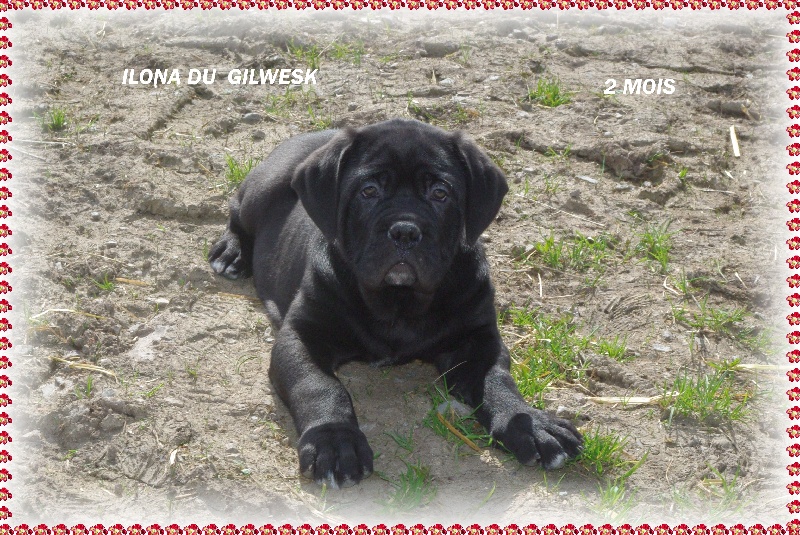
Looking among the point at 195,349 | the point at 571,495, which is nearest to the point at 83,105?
the point at 195,349

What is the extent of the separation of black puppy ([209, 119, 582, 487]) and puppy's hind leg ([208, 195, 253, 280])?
2.87ft

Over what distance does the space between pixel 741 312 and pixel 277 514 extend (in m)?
2.81

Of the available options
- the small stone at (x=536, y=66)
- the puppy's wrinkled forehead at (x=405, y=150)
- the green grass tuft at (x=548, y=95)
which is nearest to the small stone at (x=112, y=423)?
the puppy's wrinkled forehead at (x=405, y=150)

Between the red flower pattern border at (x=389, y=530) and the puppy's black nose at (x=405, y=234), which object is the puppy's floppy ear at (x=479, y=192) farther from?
the red flower pattern border at (x=389, y=530)

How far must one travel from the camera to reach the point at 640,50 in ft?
26.7

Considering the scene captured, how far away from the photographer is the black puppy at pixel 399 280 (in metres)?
4.42

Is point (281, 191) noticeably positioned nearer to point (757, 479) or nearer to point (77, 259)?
point (77, 259)

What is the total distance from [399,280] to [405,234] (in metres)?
0.23

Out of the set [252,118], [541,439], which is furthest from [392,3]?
[541,439]

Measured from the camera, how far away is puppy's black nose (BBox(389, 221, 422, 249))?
4.39 meters

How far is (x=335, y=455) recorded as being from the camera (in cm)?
405

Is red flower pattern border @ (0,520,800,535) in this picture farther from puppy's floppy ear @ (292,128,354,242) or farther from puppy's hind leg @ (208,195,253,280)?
puppy's hind leg @ (208,195,253,280)

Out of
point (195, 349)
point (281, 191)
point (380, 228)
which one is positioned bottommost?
point (195, 349)

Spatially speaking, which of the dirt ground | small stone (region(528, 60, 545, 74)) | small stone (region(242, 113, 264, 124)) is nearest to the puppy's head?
the dirt ground
